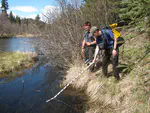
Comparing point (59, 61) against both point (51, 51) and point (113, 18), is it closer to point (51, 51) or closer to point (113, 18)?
point (51, 51)

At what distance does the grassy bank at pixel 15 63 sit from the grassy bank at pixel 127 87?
17.6ft

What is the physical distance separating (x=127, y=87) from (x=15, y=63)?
8197 mm

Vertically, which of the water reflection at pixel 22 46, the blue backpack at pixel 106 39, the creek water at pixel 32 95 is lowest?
the creek water at pixel 32 95

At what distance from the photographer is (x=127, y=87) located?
4387 millimetres

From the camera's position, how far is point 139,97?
3734 mm

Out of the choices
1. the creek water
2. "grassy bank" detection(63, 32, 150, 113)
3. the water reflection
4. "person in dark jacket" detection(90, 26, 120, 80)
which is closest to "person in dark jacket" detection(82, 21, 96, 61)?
"grassy bank" detection(63, 32, 150, 113)

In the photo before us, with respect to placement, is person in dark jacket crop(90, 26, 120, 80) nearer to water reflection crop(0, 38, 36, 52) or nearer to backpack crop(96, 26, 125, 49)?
backpack crop(96, 26, 125, 49)

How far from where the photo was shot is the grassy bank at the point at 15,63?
9.47m

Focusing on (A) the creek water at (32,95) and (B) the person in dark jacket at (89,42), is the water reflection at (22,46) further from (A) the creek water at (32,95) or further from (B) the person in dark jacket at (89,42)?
(B) the person in dark jacket at (89,42)

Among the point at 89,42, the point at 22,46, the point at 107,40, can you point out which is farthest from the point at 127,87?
the point at 22,46

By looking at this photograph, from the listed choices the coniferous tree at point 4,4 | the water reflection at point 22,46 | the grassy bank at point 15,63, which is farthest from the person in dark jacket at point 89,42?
the coniferous tree at point 4,4

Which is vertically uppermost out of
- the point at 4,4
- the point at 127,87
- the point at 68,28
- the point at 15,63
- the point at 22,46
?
the point at 4,4

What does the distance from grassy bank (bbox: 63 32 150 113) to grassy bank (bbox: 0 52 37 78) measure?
5.35 metres

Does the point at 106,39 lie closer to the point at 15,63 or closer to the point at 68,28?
the point at 68,28
